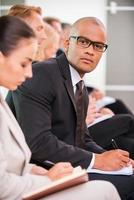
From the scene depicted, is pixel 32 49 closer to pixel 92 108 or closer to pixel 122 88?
pixel 92 108

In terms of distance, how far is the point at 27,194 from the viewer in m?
1.61

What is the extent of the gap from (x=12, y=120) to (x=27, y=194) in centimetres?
32

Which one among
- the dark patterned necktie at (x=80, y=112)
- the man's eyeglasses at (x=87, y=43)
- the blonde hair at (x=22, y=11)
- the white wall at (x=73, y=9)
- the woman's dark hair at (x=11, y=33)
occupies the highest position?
the woman's dark hair at (x=11, y=33)

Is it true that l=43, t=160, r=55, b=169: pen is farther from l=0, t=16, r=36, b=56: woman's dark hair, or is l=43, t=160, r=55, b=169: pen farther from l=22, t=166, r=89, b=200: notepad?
l=0, t=16, r=36, b=56: woman's dark hair

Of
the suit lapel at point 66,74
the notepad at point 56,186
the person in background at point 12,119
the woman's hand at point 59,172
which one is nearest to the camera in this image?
the notepad at point 56,186

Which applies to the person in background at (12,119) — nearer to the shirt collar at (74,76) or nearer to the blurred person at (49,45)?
the shirt collar at (74,76)

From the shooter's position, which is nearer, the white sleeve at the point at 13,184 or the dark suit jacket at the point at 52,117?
the white sleeve at the point at 13,184

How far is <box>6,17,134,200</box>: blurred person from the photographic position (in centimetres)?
218

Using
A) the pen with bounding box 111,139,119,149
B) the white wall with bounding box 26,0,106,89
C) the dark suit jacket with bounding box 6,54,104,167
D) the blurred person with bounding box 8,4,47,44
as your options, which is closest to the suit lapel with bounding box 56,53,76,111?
the dark suit jacket with bounding box 6,54,104,167

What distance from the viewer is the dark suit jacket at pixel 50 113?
2168 mm

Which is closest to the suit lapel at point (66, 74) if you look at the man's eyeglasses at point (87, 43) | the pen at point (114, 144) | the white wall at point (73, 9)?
the man's eyeglasses at point (87, 43)

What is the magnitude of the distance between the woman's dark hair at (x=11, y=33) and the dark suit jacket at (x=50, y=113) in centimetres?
47

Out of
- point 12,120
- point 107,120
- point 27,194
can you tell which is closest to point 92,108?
point 107,120

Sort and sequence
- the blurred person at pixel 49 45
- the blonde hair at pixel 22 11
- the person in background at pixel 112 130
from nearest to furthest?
the blonde hair at pixel 22 11 → the person in background at pixel 112 130 → the blurred person at pixel 49 45
